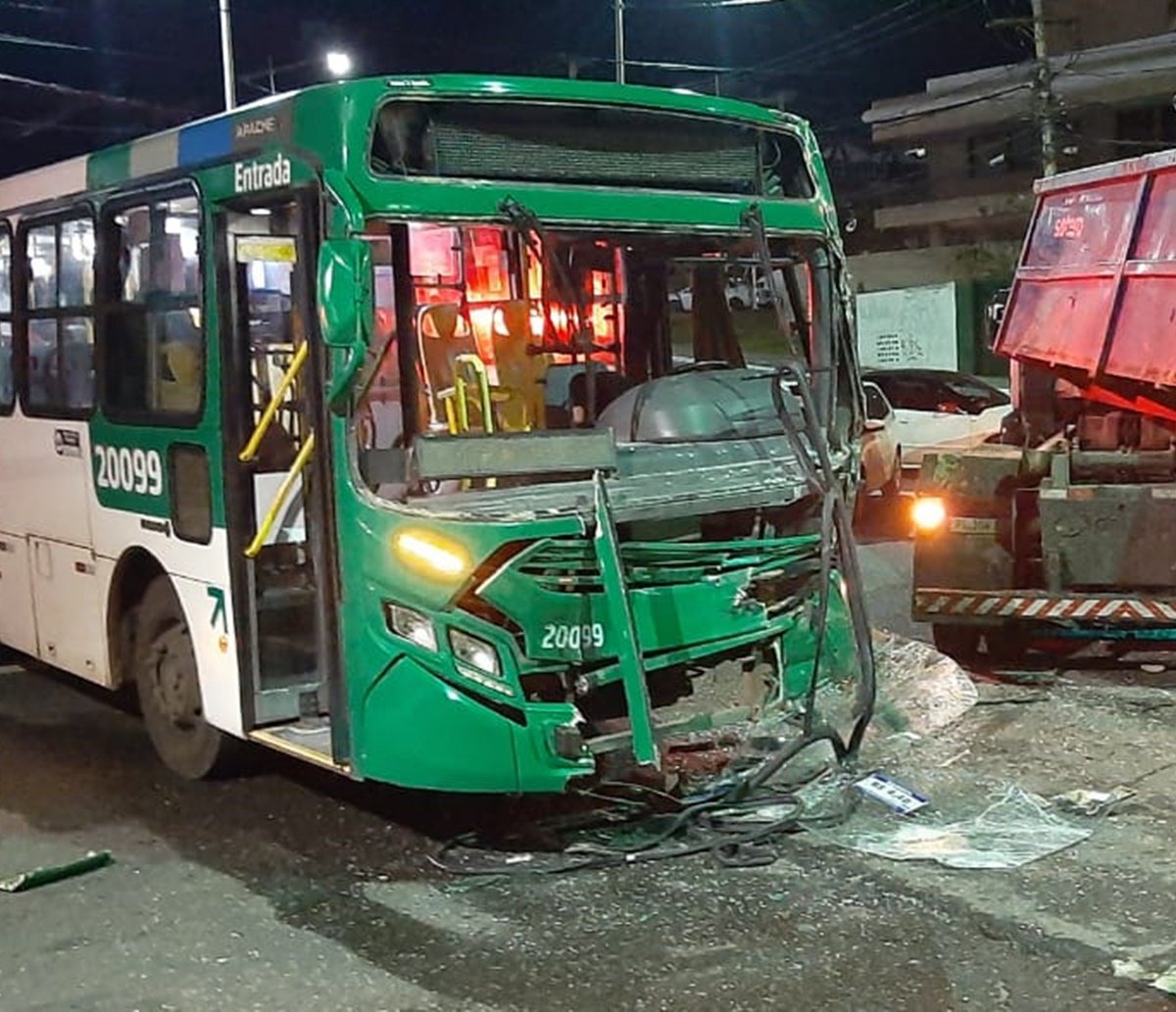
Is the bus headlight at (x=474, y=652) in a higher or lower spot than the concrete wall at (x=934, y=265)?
lower

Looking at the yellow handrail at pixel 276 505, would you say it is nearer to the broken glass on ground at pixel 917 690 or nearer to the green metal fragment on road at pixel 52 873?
the green metal fragment on road at pixel 52 873

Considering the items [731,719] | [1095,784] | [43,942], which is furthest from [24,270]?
[1095,784]

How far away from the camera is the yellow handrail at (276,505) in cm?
590

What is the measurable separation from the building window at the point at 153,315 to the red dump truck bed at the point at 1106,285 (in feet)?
16.8

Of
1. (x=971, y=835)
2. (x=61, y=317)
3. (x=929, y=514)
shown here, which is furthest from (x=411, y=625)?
(x=929, y=514)

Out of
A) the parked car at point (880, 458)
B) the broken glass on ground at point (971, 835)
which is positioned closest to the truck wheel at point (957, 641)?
the broken glass on ground at point (971, 835)

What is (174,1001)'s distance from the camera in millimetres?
4902

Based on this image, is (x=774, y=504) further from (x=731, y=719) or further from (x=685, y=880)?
(x=685, y=880)

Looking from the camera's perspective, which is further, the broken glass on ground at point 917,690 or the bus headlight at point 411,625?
the broken glass on ground at point 917,690

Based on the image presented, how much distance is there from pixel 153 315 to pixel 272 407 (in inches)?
48.3

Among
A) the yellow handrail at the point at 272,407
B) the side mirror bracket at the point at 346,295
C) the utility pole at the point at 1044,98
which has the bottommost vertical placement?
the yellow handrail at the point at 272,407

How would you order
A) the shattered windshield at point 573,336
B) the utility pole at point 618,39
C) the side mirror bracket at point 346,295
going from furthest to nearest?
the utility pole at point 618,39
the shattered windshield at point 573,336
the side mirror bracket at point 346,295

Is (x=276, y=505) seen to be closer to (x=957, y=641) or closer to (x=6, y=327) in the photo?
(x=6, y=327)

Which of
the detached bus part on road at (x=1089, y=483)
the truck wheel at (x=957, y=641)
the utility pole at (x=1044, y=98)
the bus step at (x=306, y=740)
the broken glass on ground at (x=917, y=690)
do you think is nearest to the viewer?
the bus step at (x=306, y=740)
